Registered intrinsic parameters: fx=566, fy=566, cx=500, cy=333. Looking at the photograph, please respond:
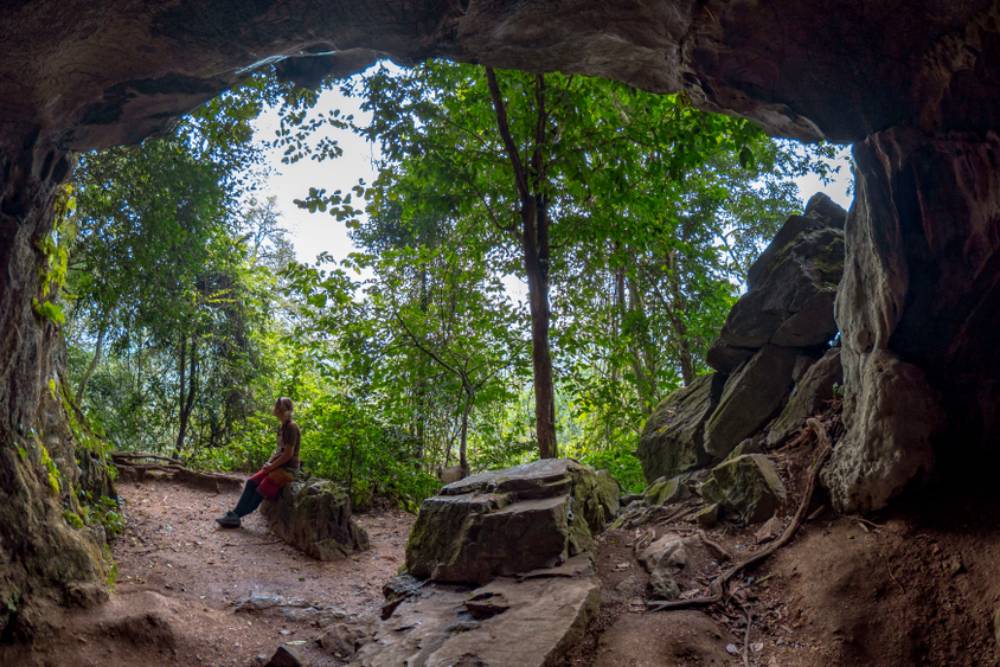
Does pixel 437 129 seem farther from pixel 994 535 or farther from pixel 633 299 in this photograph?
pixel 994 535

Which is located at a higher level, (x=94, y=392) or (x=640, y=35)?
(x=640, y=35)

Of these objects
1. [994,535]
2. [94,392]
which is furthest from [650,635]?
[94,392]

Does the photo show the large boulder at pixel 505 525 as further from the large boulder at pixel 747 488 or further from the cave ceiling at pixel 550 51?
the cave ceiling at pixel 550 51

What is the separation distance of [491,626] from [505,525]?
122 cm

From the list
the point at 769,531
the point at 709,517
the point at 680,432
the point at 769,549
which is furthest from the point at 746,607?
the point at 680,432

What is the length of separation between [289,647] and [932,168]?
6.10m

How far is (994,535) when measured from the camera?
358 centimetres

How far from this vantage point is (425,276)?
14.5 meters

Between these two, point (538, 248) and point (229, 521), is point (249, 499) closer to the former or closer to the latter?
point (229, 521)

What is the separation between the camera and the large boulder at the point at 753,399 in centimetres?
651

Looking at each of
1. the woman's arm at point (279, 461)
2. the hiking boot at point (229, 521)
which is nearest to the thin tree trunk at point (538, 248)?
the woman's arm at point (279, 461)

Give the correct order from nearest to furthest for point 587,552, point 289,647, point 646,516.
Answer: point 289,647
point 587,552
point 646,516

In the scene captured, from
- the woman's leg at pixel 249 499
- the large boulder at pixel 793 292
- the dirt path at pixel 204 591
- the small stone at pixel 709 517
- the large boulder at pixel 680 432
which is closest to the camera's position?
the dirt path at pixel 204 591

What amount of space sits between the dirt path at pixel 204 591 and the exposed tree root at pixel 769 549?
9.92 feet
